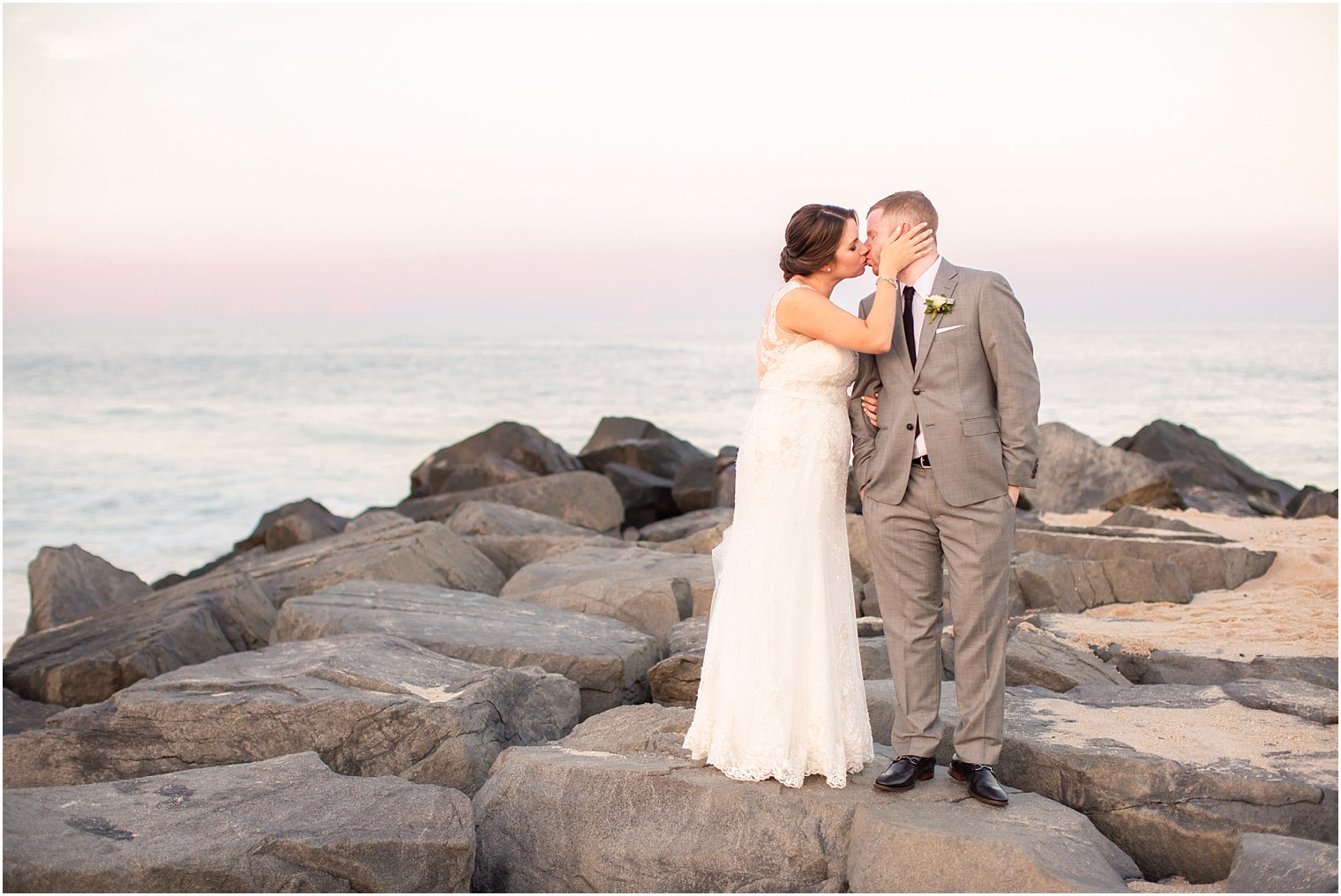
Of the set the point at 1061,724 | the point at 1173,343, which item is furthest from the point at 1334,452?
the point at 1173,343

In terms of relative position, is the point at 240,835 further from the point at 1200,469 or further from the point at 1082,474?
the point at 1200,469

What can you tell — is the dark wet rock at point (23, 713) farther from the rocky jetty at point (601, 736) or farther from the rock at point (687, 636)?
the rock at point (687, 636)

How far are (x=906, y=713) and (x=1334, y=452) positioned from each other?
93.1 ft

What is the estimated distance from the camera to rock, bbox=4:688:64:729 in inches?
280

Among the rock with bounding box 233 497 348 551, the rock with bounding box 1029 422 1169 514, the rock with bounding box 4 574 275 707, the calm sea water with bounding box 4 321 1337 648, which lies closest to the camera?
the rock with bounding box 4 574 275 707

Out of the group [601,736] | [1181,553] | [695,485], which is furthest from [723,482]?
[601,736]

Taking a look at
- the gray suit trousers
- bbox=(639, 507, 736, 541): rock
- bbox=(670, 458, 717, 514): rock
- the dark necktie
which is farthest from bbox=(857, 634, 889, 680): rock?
bbox=(670, 458, 717, 514): rock

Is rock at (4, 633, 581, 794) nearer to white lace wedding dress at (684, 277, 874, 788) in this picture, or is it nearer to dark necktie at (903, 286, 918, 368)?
white lace wedding dress at (684, 277, 874, 788)

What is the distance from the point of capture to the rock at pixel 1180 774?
14.0ft

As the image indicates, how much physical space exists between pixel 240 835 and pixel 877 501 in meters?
2.50

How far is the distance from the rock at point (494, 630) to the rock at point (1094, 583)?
111 inches

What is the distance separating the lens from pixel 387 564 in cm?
866

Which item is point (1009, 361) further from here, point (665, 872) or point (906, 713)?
point (665, 872)

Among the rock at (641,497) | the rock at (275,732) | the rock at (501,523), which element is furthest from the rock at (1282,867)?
the rock at (641,497)
